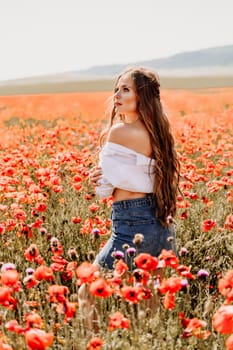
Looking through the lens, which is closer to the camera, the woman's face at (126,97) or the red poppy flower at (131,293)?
the red poppy flower at (131,293)

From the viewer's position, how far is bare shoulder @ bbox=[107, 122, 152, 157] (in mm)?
3422

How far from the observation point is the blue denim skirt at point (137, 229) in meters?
3.45

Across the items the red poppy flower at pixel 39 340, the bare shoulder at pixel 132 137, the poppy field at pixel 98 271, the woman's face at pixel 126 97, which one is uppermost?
the woman's face at pixel 126 97

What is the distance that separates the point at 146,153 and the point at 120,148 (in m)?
0.16

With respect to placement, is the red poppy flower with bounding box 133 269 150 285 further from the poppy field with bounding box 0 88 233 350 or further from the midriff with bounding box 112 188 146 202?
the midriff with bounding box 112 188 146 202

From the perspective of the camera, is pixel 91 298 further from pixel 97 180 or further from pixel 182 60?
pixel 182 60

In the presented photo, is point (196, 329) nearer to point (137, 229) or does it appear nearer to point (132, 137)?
point (137, 229)

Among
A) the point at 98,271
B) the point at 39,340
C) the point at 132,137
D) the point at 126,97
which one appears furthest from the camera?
the point at 126,97

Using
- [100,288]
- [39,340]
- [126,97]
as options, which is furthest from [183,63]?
[39,340]

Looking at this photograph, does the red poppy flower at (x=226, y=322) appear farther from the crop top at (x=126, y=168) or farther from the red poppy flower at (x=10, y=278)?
the crop top at (x=126, y=168)

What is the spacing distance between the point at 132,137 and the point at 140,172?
20 cm

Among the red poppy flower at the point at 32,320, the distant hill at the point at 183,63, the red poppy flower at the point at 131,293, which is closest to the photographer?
the red poppy flower at the point at 32,320

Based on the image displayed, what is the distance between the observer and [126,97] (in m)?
3.57

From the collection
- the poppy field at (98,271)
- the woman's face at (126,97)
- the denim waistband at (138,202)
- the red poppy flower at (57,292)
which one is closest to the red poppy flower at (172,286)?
the poppy field at (98,271)
